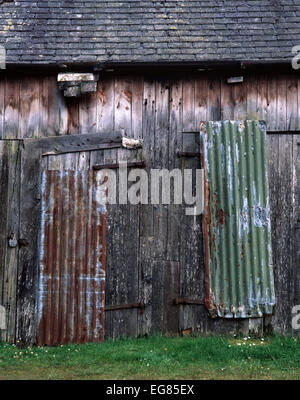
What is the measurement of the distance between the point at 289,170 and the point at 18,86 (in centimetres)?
407

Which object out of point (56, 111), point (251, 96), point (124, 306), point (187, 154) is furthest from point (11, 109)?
point (251, 96)

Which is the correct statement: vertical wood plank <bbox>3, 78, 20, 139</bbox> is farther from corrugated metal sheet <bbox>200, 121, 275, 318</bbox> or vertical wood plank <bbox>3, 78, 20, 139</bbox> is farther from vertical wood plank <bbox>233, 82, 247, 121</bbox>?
vertical wood plank <bbox>233, 82, 247, 121</bbox>

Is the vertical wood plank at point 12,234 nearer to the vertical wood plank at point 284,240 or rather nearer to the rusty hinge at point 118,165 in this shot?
the rusty hinge at point 118,165

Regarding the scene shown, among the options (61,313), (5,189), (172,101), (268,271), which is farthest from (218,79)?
(61,313)

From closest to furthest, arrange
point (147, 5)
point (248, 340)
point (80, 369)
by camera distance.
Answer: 1. point (80, 369)
2. point (248, 340)
3. point (147, 5)

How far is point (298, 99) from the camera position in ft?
24.4

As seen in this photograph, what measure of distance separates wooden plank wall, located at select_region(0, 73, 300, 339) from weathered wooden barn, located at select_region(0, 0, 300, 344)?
0.6 inches

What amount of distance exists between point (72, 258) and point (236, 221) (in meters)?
2.31

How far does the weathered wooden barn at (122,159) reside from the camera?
7141 mm

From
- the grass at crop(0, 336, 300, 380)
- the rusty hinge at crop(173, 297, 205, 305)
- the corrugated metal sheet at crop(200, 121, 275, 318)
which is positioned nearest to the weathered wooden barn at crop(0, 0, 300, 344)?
the rusty hinge at crop(173, 297, 205, 305)

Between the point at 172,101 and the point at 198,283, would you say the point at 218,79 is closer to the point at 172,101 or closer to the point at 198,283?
the point at 172,101

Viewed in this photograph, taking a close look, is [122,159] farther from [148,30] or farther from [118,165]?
[148,30]

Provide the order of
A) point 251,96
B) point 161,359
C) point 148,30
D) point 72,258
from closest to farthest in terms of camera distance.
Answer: point 161,359
point 72,258
point 251,96
point 148,30

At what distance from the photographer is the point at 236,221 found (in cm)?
714
